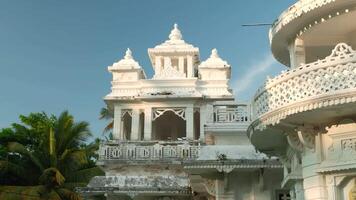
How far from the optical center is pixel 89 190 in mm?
22625

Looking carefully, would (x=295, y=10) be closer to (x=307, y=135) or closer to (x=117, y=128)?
(x=307, y=135)

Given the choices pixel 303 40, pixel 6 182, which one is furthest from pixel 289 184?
pixel 6 182

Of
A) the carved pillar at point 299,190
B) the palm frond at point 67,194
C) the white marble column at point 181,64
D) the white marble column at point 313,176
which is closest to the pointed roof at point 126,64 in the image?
the white marble column at point 181,64

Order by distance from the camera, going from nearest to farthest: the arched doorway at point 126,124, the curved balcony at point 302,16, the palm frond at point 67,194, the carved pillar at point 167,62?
1. the curved balcony at point 302,16
2. the palm frond at point 67,194
3. the arched doorway at point 126,124
4. the carved pillar at point 167,62

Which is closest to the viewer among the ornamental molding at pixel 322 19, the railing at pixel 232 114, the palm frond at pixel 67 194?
the ornamental molding at pixel 322 19

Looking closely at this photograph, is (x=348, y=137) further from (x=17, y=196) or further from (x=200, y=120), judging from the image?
(x=17, y=196)

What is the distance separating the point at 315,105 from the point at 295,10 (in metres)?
3.25

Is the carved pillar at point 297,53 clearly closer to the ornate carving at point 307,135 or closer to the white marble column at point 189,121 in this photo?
the ornate carving at point 307,135

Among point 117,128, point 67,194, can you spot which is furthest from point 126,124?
point 67,194

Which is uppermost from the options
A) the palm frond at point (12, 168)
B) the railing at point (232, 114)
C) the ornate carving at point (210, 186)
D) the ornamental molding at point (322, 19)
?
the ornamental molding at point (322, 19)

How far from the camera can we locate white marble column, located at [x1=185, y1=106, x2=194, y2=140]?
28.3 m

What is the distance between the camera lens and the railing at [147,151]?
2480 cm

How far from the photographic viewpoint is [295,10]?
12.8 meters

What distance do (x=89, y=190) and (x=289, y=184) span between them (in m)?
11.2
